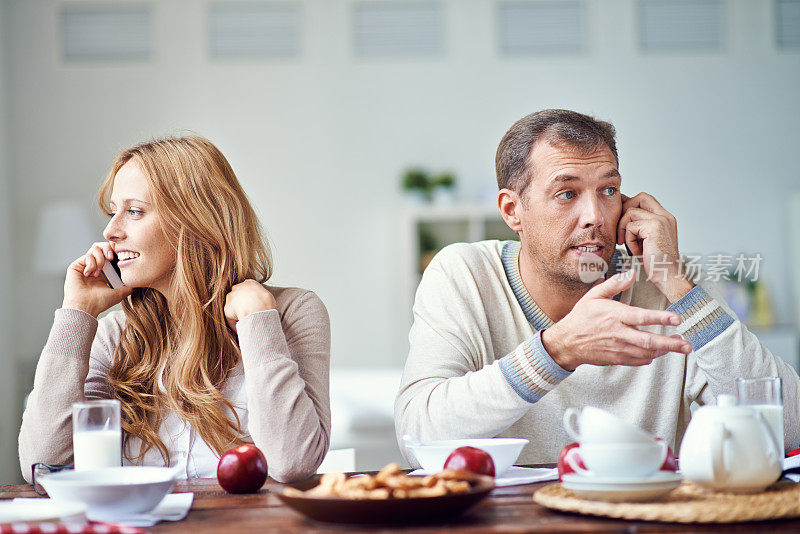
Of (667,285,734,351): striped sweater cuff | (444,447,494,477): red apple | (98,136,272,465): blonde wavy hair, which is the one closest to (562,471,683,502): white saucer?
(444,447,494,477): red apple

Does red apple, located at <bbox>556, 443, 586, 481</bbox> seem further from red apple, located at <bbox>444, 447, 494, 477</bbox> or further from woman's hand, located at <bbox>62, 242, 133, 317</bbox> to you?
woman's hand, located at <bbox>62, 242, 133, 317</bbox>

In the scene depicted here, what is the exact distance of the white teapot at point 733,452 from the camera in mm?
1039

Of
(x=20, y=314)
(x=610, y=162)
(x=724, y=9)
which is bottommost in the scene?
(x=20, y=314)

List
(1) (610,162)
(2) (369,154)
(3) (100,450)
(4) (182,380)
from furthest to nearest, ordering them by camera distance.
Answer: (2) (369,154), (1) (610,162), (4) (182,380), (3) (100,450)

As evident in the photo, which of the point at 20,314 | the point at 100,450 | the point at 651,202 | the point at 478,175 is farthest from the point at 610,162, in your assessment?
the point at 20,314

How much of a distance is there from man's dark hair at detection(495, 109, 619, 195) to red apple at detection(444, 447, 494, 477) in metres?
0.80

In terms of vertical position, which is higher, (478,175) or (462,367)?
(478,175)

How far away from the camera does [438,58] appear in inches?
232

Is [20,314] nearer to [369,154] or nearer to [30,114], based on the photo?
[30,114]

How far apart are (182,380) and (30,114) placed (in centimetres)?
451

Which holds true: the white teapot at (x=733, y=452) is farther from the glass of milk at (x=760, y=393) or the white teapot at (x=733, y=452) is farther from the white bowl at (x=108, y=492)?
the white bowl at (x=108, y=492)

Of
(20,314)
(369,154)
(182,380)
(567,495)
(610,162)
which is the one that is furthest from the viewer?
(369,154)

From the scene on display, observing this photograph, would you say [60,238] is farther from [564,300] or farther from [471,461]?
[471,461]

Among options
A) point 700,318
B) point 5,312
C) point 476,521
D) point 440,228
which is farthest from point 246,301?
point 5,312
